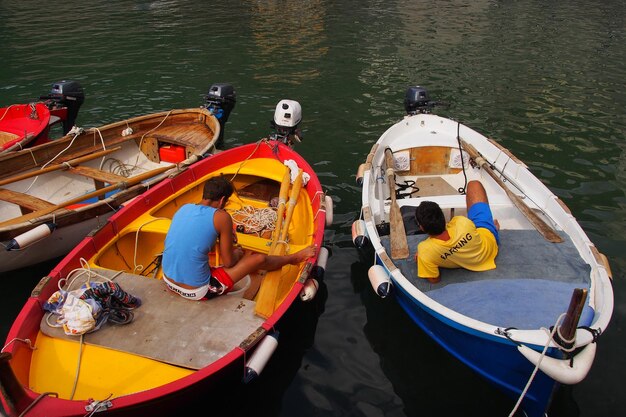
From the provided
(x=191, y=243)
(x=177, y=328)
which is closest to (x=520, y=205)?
(x=191, y=243)

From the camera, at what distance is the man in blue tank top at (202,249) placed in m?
5.18

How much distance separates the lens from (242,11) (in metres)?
27.3

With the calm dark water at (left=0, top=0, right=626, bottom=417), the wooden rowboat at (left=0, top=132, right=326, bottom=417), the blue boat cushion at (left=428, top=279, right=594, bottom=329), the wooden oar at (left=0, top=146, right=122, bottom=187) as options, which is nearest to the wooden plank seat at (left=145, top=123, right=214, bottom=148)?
the wooden oar at (left=0, top=146, right=122, bottom=187)

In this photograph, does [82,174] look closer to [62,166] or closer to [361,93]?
[62,166]

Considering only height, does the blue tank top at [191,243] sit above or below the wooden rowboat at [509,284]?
above

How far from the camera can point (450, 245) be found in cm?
537

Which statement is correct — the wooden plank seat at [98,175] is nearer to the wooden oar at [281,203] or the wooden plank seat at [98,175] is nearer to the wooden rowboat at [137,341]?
the wooden rowboat at [137,341]

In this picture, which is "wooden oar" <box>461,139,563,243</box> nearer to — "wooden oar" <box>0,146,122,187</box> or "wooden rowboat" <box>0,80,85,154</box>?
"wooden oar" <box>0,146,122,187</box>

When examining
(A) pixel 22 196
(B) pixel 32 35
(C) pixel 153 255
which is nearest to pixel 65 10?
(B) pixel 32 35

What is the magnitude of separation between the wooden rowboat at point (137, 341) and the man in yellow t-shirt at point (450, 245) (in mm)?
1451

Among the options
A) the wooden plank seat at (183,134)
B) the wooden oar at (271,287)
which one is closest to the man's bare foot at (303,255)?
the wooden oar at (271,287)

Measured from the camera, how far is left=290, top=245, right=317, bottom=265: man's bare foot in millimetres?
6164

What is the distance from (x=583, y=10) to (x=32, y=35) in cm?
2874

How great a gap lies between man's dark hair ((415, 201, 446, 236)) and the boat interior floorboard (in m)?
2.17
